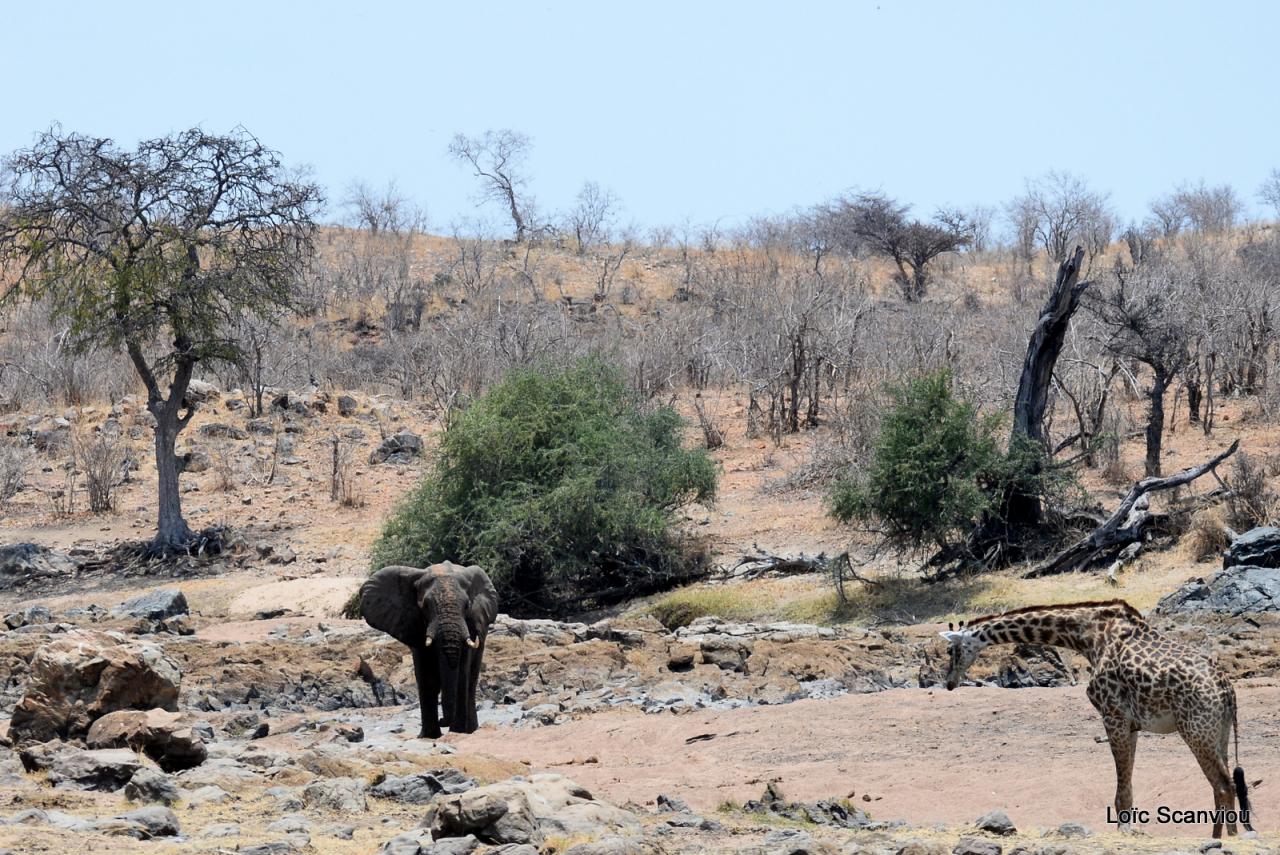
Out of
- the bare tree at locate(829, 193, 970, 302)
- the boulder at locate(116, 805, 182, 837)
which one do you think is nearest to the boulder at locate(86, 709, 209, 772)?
the boulder at locate(116, 805, 182, 837)

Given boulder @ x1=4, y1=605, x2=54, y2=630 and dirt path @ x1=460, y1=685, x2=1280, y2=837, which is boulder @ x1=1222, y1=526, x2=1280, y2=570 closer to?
dirt path @ x1=460, y1=685, x2=1280, y2=837

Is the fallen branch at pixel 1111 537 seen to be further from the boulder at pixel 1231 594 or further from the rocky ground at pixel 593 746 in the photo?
the rocky ground at pixel 593 746

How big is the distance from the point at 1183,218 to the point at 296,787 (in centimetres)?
5650

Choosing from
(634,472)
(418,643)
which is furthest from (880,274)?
(418,643)

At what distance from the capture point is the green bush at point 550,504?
2138cm

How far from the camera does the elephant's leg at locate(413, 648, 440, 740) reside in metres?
13.3

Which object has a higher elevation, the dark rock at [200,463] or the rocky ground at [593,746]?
the dark rock at [200,463]

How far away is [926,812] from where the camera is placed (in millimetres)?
9977

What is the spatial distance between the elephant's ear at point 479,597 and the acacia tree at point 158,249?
12.9 metres

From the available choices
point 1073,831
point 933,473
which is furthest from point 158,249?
point 1073,831

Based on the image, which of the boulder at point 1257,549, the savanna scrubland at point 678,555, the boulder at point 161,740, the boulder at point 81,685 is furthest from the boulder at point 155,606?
the boulder at point 1257,549

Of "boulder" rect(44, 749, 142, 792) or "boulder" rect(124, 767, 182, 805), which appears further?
"boulder" rect(44, 749, 142, 792)

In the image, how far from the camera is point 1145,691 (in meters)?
8.79

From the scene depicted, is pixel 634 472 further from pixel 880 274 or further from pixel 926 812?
pixel 880 274
